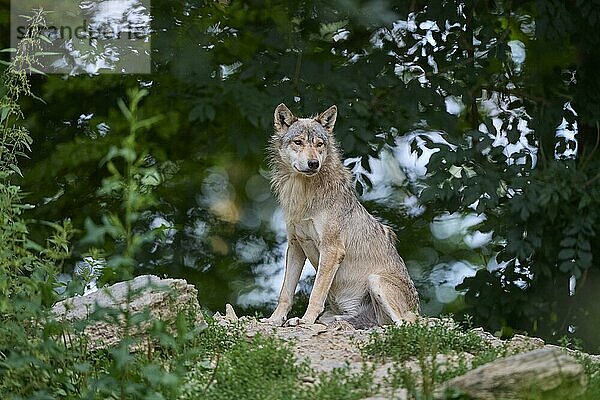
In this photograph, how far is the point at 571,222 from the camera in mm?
9359

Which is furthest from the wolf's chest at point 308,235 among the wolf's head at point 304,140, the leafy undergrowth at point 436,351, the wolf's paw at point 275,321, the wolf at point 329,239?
the leafy undergrowth at point 436,351

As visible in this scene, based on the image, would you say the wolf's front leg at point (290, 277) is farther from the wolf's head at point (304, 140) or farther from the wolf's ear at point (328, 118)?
the wolf's ear at point (328, 118)

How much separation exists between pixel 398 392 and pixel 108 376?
1348 mm

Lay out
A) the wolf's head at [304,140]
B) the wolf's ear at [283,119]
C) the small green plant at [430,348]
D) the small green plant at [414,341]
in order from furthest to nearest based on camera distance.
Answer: the wolf's ear at [283,119]
the wolf's head at [304,140]
the small green plant at [414,341]
the small green plant at [430,348]

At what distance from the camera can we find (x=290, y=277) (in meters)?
7.27

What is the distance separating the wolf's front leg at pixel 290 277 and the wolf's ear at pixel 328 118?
841 mm

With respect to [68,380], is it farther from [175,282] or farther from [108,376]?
[175,282]

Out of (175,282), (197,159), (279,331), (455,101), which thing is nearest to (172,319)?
(175,282)

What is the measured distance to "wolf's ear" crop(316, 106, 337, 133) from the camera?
7328mm

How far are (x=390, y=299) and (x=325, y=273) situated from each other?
0.50 metres

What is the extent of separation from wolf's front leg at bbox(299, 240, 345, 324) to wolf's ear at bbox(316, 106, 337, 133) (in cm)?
86

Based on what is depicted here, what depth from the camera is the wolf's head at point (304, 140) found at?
6977 mm

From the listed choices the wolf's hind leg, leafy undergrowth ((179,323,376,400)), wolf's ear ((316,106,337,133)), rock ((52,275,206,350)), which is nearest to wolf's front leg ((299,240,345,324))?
the wolf's hind leg

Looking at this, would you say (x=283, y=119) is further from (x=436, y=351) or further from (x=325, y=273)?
(x=436, y=351)
